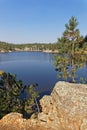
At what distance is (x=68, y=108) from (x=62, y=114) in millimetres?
1042

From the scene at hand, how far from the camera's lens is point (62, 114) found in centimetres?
2191

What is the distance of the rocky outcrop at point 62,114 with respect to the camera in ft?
68.3

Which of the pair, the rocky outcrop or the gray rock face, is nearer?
the gray rock face

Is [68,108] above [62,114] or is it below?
above

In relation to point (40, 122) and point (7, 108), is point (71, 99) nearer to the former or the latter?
point (40, 122)

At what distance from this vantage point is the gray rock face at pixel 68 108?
20.7 m

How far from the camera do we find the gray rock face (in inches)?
813

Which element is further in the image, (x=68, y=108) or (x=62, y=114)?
(x=62, y=114)

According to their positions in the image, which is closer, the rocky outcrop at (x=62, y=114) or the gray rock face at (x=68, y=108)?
the gray rock face at (x=68, y=108)

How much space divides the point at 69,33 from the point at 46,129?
74.1ft

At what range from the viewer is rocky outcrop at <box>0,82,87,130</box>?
68.3 feet

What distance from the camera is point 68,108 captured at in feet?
70.3

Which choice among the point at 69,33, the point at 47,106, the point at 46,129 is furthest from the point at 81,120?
the point at 69,33

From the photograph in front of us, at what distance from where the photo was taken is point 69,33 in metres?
40.3
